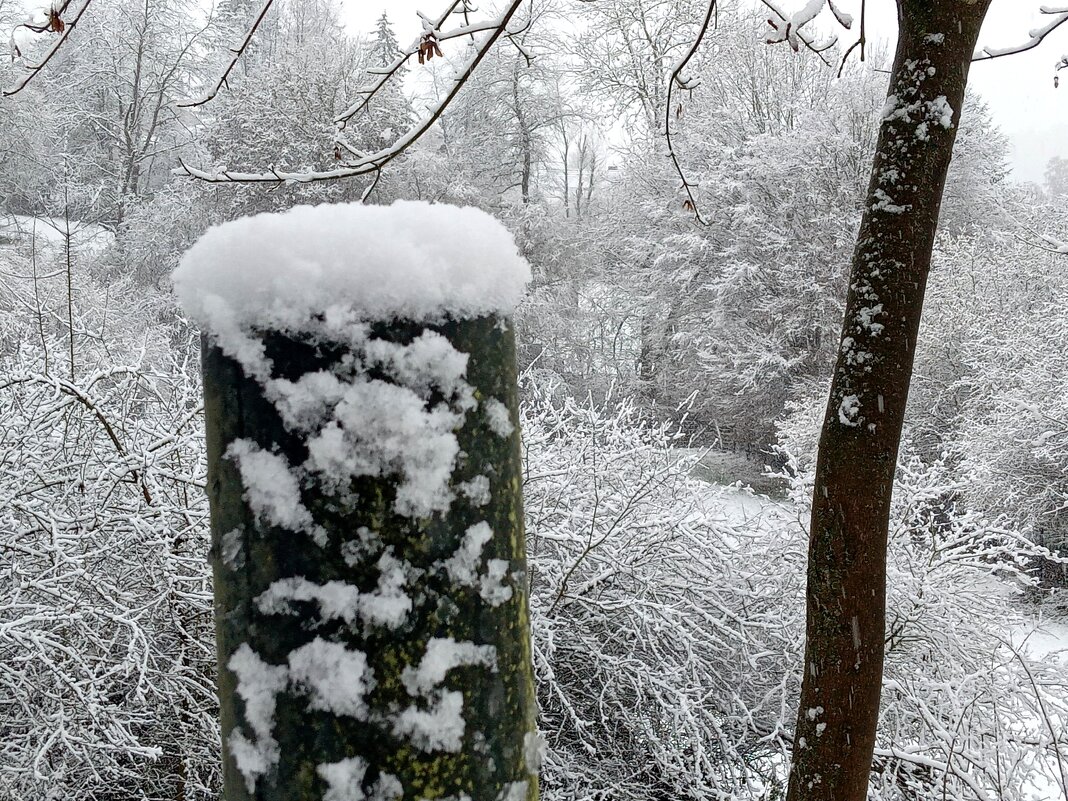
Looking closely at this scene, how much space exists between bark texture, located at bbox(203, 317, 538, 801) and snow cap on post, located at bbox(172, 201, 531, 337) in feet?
0.06

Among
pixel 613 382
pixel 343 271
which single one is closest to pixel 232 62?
pixel 343 271

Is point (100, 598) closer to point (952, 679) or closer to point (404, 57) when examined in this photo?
point (404, 57)

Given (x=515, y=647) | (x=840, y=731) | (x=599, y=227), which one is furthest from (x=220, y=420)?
(x=599, y=227)

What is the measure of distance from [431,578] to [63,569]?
10.5ft

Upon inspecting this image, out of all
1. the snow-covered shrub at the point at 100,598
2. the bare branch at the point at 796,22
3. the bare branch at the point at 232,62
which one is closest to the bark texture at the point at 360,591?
the bare branch at the point at 232,62

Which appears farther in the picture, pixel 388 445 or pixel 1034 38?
pixel 1034 38

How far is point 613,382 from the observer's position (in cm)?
595

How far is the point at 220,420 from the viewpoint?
577 millimetres

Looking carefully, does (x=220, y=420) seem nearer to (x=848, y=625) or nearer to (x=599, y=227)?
(x=848, y=625)

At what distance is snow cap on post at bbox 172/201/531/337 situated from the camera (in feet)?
Answer: 1.80

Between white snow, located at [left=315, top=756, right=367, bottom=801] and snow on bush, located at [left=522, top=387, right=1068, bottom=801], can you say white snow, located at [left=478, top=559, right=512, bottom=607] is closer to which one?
white snow, located at [left=315, top=756, right=367, bottom=801]

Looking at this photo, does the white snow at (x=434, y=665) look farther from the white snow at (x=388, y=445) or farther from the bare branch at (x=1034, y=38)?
the bare branch at (x=1034, y=38)

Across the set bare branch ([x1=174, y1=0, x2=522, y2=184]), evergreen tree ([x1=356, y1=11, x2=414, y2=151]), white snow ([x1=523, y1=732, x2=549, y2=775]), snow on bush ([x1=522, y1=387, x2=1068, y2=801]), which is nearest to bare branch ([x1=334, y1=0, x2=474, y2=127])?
bare branch ([x1=174, y1=0, x2=522, y2=184])

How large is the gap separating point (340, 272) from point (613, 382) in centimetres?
546
